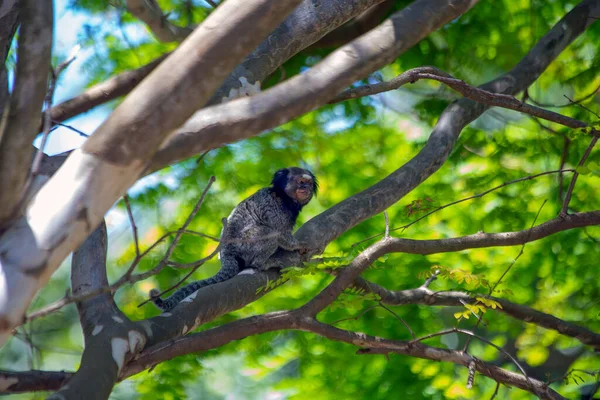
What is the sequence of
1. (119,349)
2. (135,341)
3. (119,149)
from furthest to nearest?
1. (135,341)
2. (119,349)
3. (119,149)

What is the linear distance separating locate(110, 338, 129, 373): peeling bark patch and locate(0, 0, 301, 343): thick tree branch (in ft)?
3.43

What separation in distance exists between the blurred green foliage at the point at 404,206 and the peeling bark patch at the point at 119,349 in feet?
7.46

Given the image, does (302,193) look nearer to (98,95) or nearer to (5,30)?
(98,95)

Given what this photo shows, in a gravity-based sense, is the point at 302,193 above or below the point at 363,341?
above

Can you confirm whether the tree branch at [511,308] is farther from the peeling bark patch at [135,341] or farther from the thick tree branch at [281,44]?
the peeling bark patch at [135,341]

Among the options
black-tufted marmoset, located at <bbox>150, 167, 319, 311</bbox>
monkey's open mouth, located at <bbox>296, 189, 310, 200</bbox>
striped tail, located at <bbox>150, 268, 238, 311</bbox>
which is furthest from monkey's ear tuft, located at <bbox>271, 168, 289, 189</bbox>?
striped tail, located at <bbox>150, 268, 238, 311</bbox>

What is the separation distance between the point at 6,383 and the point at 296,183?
3.87 metres

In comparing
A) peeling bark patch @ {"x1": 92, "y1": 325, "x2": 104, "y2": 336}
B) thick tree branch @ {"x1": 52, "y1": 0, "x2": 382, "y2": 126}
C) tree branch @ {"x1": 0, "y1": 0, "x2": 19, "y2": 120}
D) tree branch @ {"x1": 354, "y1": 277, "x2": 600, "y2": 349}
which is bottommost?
tree branch @ {"x1": 354, "y1": 277, "x2": 600, "y2": 349}

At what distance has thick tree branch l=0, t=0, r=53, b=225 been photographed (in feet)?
7.86

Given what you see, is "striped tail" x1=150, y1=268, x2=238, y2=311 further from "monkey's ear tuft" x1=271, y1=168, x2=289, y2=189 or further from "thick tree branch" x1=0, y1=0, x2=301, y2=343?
"thick tree branch" x1=0, y1=0, x2=301, y2=343

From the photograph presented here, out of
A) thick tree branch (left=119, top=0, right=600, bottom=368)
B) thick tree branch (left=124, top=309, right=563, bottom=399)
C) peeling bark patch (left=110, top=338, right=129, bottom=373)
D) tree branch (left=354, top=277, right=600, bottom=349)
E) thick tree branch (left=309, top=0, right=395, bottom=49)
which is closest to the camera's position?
peeling bark patch (left=110, top=338, right=129, bottom=373)

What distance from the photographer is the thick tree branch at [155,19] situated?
608cm

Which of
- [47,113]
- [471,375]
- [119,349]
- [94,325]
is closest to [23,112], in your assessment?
[47,113]

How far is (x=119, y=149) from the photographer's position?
92.6 inches
